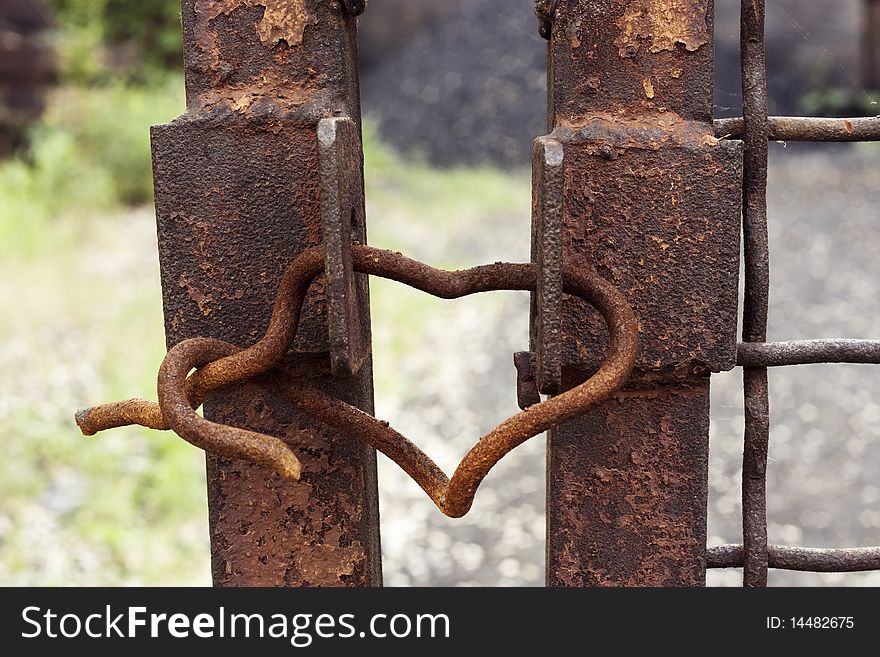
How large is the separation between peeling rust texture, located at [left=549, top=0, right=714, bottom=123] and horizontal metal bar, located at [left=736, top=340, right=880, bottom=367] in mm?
192

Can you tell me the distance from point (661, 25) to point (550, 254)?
0.68 feet

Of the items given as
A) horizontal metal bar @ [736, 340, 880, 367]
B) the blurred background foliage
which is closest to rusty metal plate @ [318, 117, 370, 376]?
horizontal metal bar @ [736, 340, 880, 367]

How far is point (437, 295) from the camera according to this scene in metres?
0.55

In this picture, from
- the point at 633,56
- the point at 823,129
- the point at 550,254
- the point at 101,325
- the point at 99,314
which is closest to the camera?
the point at 550,254

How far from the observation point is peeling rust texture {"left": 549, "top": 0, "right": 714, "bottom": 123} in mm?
609

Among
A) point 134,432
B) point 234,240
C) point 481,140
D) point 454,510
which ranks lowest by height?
point 134,432

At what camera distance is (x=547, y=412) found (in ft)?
1.75

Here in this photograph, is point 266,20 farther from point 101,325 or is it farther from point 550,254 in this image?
point 101,325

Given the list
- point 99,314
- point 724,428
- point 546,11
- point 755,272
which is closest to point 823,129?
point 755,272

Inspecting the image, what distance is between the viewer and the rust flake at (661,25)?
609mm

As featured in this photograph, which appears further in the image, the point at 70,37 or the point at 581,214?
the point at 70,37
